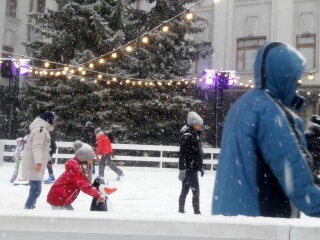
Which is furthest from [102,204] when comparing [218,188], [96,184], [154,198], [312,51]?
[312,51]

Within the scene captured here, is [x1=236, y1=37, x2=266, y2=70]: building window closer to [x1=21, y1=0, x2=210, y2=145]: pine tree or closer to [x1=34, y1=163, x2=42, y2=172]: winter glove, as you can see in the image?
[x1=21, y1=0, x2=210, y2=145]: pine tree

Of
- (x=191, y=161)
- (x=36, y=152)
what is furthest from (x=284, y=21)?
(x=36, y=152)

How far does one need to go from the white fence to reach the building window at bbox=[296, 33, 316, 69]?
26.7 ft

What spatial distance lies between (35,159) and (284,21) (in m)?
19.8

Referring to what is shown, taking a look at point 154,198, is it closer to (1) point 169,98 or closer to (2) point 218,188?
(2) point 218,188

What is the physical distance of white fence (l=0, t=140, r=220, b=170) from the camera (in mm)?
15758

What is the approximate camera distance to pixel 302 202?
5.07 feet

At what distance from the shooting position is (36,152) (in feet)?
19.3

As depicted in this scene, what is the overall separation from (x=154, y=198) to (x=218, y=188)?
6942 millimetres

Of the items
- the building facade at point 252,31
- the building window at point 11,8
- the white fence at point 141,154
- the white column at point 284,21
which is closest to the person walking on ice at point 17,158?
the white fence at point 141,154

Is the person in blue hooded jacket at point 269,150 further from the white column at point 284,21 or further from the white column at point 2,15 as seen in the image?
the white column at point 2,15

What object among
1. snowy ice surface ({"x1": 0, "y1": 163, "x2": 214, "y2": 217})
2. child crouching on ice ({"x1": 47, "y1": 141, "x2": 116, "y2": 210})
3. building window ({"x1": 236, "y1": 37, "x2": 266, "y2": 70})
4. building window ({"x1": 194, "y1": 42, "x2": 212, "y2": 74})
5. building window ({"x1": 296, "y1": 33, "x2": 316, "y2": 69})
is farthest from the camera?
building window ({"x1": 194, "y1": 42, "x2": 212, "y2": 74})

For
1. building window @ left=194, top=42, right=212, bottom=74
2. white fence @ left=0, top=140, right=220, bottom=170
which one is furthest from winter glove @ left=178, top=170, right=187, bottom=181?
building window @ left=194, top=42, right=212, bottom=74

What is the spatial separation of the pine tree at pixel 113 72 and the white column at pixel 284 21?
570 centimetres
